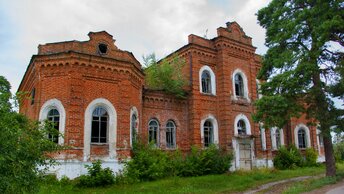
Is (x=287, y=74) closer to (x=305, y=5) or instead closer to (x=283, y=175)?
(x=305, y=5)

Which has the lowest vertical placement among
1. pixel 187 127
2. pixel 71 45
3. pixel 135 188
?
pixel 135 188

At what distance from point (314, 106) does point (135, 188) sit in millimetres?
9430

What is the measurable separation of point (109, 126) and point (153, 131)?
3.88 metres

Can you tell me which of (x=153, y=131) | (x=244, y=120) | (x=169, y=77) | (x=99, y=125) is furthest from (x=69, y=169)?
(x=244, y=120)

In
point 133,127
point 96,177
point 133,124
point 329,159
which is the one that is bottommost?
point 96,177

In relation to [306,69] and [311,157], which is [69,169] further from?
[311,157]

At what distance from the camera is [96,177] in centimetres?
1436

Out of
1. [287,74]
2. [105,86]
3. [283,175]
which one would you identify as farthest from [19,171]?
[283,175]

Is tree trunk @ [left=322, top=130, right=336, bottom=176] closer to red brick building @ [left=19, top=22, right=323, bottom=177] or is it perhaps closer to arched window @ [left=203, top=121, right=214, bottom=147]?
red brick building @ [left=19, top=22, right=323, bottom=177]

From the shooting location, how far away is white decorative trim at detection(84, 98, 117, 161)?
15.5 m

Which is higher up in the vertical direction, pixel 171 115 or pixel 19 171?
pixel 171 115

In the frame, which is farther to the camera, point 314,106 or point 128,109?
point 128,109

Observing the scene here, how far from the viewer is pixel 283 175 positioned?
18984 mm

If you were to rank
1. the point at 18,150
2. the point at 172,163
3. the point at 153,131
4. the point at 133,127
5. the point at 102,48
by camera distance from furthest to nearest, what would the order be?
1. the point at 153,131
2. the point at 172,163
3. the point at 133,127
4. the point at 102,48
5. the point at 18,150
